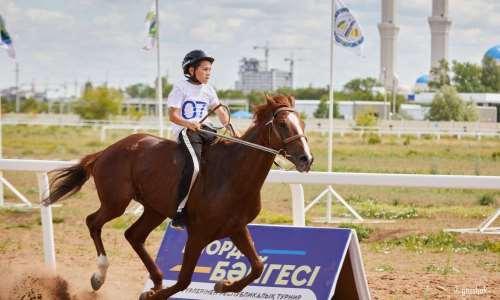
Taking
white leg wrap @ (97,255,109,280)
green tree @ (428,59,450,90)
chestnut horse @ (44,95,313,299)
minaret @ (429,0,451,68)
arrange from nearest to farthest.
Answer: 1. chestnut horse @ (44,95,313,299)
2. white leg wrap @ (97,255,109,280)
3. green tree @ (428,59,450,90)
4. minaret @ (429,0,451,68)

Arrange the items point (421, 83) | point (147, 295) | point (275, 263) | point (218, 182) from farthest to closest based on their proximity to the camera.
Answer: point (421, 83), point (275, 263), point (147, 295), point (218, 182)

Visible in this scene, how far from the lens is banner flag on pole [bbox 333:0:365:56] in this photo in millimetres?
17000

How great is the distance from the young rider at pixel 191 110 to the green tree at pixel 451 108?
74.4 metres

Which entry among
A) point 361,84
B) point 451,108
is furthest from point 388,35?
point 451,108

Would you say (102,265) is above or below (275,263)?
below

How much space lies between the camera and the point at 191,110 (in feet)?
28.7

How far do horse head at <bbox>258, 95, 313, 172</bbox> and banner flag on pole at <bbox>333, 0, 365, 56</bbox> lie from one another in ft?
30.0

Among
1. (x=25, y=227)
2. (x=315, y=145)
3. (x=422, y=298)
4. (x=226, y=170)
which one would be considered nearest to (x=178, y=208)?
(x=226, y=170)

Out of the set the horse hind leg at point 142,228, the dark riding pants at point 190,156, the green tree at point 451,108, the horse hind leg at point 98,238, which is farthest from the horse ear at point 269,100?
the green tree at point 451,108

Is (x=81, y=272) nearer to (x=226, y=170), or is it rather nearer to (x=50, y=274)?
(x=50, y=274)

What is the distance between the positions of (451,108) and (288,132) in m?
76.9

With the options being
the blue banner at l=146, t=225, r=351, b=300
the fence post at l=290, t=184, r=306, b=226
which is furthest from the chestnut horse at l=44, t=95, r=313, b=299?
the fence post at l=290, t=184, r=306, b=226

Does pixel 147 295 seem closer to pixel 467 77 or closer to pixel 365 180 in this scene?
pixel 365 180

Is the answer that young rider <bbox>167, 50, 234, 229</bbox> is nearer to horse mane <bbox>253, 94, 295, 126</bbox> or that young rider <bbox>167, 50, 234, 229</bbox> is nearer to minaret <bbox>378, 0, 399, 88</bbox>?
horse mane <bbox>253, 94, 295, 126</bbox>
